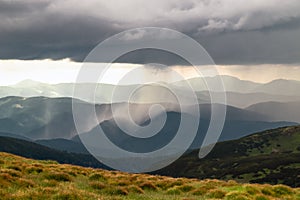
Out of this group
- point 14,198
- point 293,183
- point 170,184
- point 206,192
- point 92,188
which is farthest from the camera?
point 293,183

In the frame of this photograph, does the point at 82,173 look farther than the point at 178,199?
Yes

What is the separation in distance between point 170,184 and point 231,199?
7.47m

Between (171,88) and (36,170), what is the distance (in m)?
36.1

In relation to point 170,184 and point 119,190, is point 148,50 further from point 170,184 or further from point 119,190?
point 119,190

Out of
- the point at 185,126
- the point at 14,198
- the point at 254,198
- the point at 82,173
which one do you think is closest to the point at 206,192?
the point at 254,198

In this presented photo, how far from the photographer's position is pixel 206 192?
24812 mm

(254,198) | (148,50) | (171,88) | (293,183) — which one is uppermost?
(148,50)

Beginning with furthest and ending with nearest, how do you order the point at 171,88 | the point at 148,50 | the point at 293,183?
the point at 293,183
the point at 171,88
the point at 148,50

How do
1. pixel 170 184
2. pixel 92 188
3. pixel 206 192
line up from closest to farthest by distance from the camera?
pixel 92 188 → pixel 206 192 → pixel 170 184

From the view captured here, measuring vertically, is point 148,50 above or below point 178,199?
above

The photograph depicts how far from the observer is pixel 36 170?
981 inches

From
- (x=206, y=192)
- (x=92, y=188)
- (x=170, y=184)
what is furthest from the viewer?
(x=170, y=184)

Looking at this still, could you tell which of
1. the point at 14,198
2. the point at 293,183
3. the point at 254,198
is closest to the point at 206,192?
the point at 254,198

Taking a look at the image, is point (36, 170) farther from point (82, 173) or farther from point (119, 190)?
point (119, 190)
